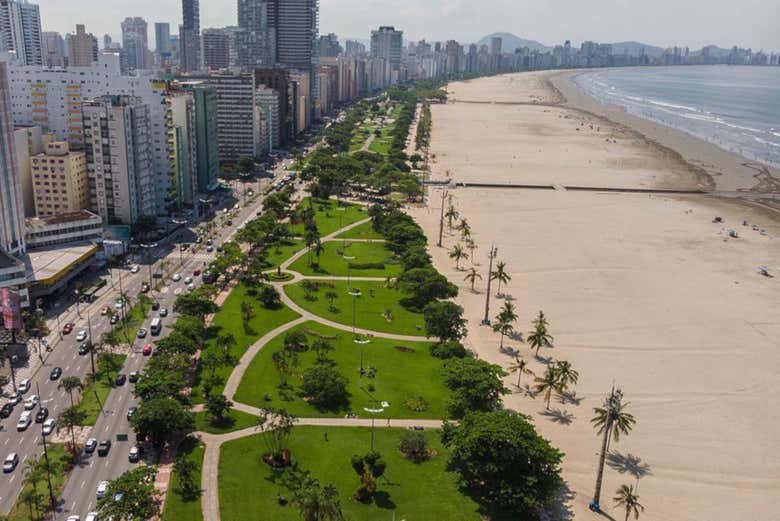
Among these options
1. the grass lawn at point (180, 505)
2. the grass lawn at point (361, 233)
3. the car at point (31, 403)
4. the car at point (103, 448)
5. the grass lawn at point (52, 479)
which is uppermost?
the grass lawn at point (361, 233)

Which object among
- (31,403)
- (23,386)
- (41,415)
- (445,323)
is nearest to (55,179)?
(23,386)

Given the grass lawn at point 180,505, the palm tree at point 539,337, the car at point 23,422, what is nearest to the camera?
the grass lawn at point 180,505

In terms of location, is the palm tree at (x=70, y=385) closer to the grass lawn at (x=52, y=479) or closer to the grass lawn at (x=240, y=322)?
the grass lawn at (x=52, y=479)

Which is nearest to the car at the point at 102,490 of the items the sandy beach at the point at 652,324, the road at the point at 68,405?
the road at the point at 68,405

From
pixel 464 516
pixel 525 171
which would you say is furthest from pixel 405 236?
pixel 525 171

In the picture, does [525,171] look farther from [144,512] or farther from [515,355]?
[144,512]

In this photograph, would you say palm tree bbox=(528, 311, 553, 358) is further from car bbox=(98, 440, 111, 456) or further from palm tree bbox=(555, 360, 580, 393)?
car bbox=(98, 440, 111, 456)

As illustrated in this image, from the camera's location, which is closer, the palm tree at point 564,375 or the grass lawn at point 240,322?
the palm tree at point 564,375
